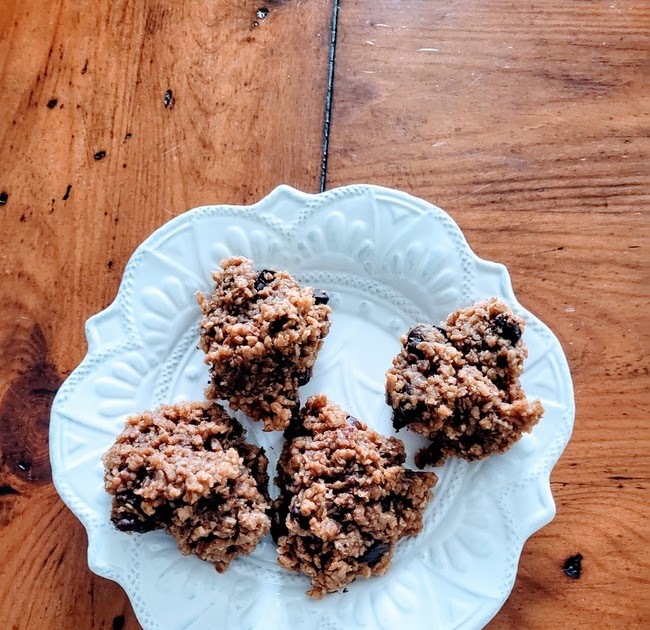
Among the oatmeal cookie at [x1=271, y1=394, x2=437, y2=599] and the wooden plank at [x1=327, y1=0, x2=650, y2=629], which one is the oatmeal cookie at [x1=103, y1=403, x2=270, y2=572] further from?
the wooden plank at [x1=327, y1=0, x2=650, y2=629]

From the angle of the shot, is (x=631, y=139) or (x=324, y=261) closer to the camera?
(x=324, y=261)

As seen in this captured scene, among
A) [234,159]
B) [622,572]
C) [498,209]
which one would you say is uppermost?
[234,159]

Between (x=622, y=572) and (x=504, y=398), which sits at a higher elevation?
(x=504, y=398)

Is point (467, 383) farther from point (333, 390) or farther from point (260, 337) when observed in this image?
point (260, 337)

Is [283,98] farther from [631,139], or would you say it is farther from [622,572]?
[622,572]

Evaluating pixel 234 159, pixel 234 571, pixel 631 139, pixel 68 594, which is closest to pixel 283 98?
pixel 234 159

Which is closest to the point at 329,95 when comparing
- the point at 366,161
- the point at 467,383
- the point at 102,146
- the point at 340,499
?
the point at 366,161

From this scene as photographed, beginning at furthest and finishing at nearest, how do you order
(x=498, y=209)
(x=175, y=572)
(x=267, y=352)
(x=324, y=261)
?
(x=498, y=209), (x=324, y=261), (x=175, y=572), (x=267, y=352)

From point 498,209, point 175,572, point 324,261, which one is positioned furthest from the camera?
point 498,209

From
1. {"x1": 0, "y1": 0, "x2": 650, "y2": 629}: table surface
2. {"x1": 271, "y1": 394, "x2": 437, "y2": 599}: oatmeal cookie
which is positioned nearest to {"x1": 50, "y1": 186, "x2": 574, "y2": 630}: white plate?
{"x1": 271, "y1": 394, "x2": 437, "y2": 599}: oatmeal cookie
